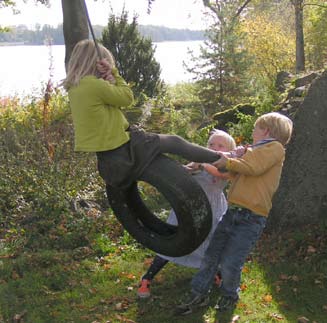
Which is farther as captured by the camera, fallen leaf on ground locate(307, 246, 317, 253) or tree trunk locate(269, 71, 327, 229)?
tree trunk locate(269, 71, 327, 229)

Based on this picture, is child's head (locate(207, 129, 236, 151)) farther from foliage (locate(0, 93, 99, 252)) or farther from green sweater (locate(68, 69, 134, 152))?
foliage (locate(0, 93, 99, 252))

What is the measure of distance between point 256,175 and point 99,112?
4.11 ft

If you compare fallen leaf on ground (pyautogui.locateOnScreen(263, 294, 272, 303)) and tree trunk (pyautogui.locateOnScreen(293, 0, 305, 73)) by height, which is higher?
tree trunk (pyautogui.locateOnScreen(293, 0, 305, 73))

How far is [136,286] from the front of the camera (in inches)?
211

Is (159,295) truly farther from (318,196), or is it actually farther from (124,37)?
(124,37)

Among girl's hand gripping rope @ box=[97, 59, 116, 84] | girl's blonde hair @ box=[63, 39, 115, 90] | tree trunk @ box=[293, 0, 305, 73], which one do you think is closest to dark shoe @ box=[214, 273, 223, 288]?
girl's hand gripping rope @ box=[97, 59, 116, 84]

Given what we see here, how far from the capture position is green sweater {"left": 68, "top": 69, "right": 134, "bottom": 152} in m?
3.85

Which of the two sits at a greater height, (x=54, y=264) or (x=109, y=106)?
(x=109, y=106)

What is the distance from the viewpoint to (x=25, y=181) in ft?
24.7

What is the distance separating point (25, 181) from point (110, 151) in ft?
12.9

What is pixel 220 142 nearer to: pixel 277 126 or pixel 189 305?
pixel 277 126

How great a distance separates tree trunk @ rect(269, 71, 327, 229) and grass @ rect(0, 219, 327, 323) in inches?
8.4

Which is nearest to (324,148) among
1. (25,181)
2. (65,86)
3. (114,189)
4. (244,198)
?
(244,198)

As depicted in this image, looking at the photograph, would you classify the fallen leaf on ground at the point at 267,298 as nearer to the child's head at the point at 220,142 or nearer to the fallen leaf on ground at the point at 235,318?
the fallen leaf on ground at the point at 235,318
